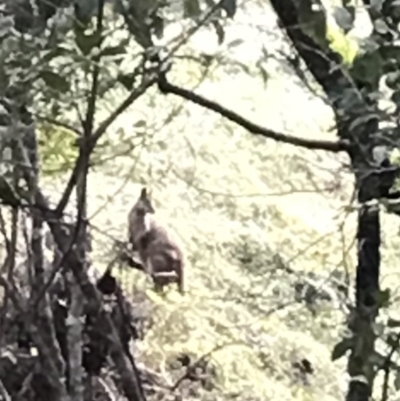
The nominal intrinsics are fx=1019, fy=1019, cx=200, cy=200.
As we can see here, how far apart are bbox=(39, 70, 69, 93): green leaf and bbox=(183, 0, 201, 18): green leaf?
0.29ft

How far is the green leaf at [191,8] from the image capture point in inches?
24.9

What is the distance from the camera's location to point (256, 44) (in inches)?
37.7

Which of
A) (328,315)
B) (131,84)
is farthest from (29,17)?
(328,315)

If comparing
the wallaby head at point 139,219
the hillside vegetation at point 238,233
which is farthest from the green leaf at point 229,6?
the wallaby head at point 139,219

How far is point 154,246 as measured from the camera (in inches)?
70.2

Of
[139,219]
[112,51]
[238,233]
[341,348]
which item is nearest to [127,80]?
[112,51]

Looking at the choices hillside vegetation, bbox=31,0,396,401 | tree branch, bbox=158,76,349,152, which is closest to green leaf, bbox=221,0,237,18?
tree branch, bbox=158,76,349,152

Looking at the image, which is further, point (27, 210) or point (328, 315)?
point (328, 315)

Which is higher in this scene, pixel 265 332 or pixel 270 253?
pixel 270 253

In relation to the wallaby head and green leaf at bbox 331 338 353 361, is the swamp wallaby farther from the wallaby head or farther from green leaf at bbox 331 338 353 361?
green leaf at bbox 331 338 353 361

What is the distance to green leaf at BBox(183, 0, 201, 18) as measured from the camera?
0.63 m

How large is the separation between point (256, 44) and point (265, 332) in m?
0.87

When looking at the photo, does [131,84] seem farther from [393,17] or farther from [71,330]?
[71,330]

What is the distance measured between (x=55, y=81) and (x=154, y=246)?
1154mm
